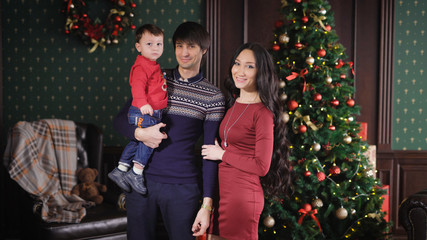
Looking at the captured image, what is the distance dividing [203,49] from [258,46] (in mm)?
256

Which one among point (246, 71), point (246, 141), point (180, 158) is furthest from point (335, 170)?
point (180, 158)

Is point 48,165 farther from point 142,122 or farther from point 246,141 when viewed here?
point 246,141

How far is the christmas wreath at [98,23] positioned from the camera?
3.80m

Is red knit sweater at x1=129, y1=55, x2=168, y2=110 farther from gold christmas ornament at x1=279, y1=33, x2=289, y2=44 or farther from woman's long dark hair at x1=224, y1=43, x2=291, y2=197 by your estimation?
gold christmas ornament at x1=279, y1=33, x2=289, y2=44

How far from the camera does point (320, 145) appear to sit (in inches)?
118

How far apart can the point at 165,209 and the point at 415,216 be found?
1.90 meters

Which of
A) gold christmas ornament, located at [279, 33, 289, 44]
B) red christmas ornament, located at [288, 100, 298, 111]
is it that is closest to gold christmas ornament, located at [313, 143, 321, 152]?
red christmas ornament, located at [288, 100, 298, 111]

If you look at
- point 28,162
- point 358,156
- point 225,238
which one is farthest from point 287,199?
point 28,162

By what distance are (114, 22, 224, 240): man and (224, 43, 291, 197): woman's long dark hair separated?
0.22m

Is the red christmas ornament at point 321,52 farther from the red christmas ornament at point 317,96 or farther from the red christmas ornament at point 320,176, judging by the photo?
the red christmas ornament at point 320,176

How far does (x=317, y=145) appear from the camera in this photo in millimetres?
2914

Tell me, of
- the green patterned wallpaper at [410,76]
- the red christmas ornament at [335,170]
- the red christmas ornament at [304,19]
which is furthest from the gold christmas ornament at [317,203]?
the green patterned wallpaper at [410,76]

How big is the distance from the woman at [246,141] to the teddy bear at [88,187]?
1799mm

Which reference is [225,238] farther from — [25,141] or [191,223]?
[25,141]
